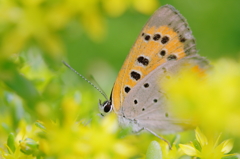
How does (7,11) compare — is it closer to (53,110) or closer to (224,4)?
(53,110)

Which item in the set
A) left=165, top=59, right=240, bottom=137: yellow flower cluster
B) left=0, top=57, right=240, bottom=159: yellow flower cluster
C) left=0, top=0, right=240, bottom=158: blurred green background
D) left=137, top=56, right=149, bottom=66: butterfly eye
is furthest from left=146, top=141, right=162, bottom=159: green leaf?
left=137, top=56, right=149, bottom=66: butterfly eye

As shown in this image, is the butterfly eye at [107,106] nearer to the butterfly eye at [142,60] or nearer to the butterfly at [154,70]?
the butterfly at [154,70]

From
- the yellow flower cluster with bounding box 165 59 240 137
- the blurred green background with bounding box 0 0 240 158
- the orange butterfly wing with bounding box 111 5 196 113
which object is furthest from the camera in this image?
the orange butterfly wing with bounding box 111 5 196 113

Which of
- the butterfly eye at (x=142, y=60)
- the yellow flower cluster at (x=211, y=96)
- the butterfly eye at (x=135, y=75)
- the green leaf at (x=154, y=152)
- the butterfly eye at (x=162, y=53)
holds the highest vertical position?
the butterfly eye at (x=162, y=53)

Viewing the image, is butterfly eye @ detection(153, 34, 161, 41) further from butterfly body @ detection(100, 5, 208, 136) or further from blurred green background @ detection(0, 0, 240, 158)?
blurred green background @ detection(0, 0, 240, 158)

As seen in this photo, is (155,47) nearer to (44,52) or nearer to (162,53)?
(162,53)

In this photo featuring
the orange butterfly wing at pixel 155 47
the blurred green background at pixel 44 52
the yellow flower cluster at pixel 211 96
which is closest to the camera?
the blurred green background at pixel 44 52

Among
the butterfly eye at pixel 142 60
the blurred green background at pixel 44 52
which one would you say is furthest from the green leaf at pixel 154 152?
the butterfly eye at pixel 142 60

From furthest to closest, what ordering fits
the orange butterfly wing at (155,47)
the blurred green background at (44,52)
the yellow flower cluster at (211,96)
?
the orange butterfly wing at (155,47) < the yellow flower cluster at (211,96) < the blurred green background at (44,52)
